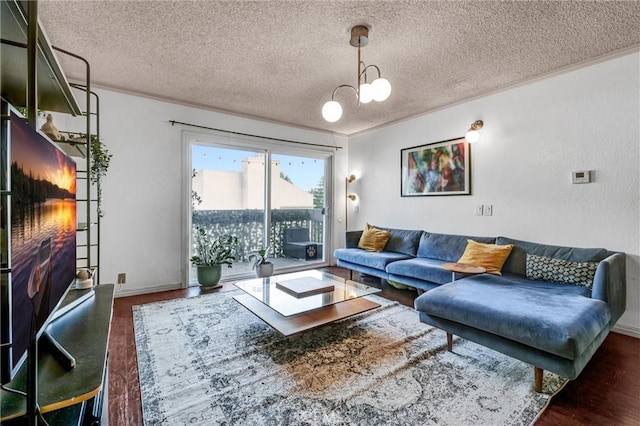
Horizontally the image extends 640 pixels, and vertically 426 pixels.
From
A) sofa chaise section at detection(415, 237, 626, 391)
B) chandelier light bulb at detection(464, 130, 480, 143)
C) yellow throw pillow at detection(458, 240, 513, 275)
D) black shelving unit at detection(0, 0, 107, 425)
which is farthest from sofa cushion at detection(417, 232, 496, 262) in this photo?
black shelving unit at detection(0, 0, 107, 425)

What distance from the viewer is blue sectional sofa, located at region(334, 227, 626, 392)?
5.42 feet

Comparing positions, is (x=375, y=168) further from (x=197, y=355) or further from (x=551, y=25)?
(x=197, y=355)

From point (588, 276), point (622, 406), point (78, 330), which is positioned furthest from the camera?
point (588, 276)

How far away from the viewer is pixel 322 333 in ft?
8.27

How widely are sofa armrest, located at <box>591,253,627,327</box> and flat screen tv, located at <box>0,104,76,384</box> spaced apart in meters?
3.13

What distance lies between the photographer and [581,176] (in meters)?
2.80

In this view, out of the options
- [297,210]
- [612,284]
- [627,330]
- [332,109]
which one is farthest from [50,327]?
[627,330]

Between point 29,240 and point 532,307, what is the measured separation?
2534mm

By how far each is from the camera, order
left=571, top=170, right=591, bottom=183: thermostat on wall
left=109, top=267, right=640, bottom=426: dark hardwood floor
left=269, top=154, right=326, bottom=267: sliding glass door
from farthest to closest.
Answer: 1. left=269, top=154, right=326, bottom=267: sliding glass door
2. left=571, top=170, right=591, bottom=183: thermostat on wall
3. left=109, top=267, right=640, bottom=426: dark hardwood floor

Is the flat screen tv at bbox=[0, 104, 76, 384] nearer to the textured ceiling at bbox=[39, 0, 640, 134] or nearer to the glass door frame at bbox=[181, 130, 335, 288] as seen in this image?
the textured ceiling at bbox=[39, 0, 640, 134]

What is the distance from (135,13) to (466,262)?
3.67 metres

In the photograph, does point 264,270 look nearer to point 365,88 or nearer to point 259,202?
point 259,202

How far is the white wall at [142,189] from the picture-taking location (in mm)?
3406

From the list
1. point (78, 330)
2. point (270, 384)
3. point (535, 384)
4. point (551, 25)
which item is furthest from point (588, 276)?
point (78, 330)
